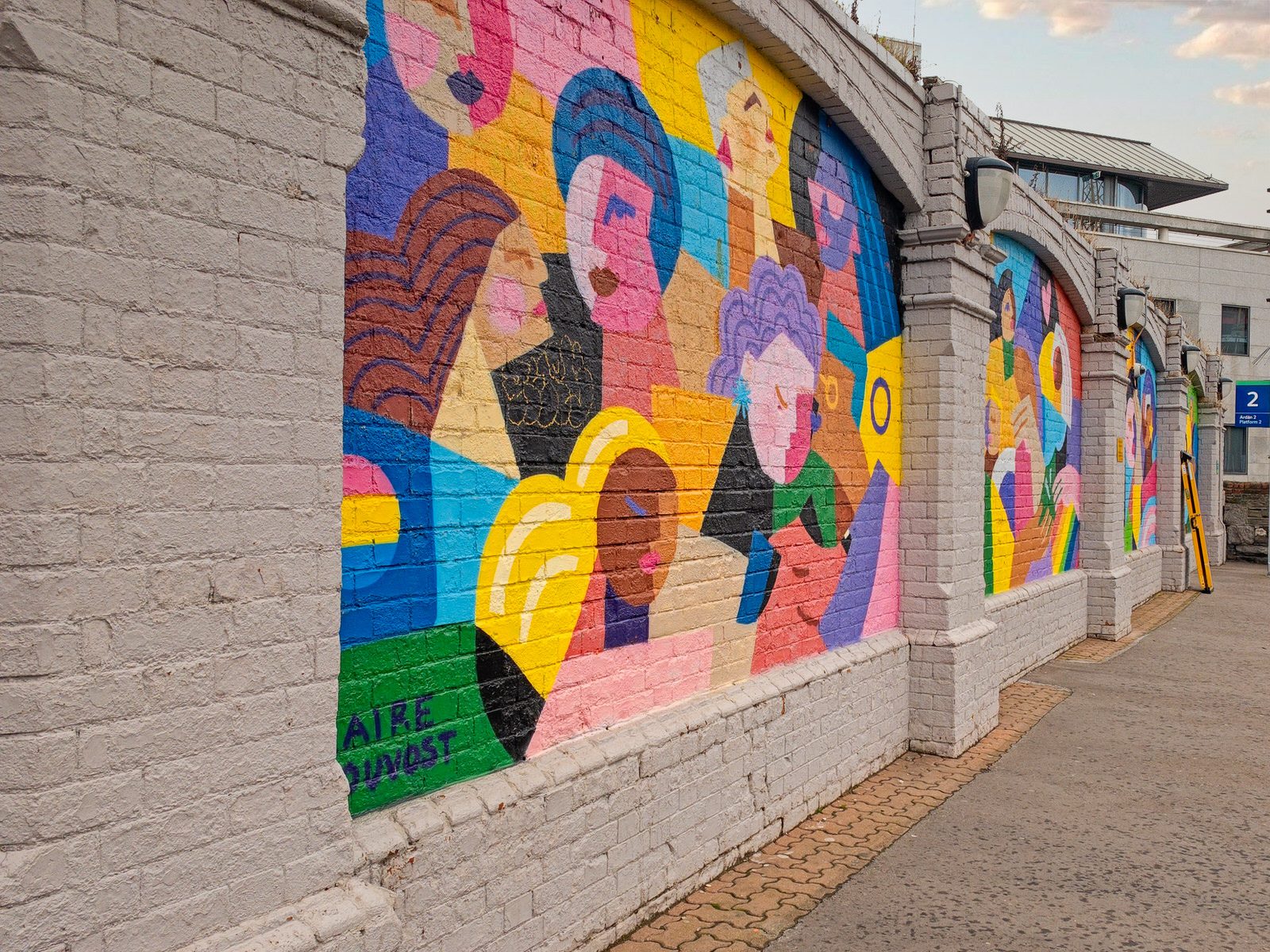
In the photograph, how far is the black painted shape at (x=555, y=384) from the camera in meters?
3.91

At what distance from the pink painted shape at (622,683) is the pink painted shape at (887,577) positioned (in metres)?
2.26

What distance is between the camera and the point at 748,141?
18.1 ft

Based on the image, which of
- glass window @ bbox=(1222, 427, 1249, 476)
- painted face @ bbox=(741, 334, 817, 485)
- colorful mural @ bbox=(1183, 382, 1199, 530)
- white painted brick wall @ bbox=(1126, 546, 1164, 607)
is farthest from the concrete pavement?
glass window @ bbox=(1222, 427, 1249, 476)

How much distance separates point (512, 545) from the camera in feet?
12.8

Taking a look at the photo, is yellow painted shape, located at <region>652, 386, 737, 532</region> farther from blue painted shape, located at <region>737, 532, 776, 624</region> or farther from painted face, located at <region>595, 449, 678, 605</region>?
blue painted shape, located at <region>737, 532, 776, 624</region>

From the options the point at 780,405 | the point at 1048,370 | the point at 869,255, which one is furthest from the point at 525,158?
the point at 1048,370

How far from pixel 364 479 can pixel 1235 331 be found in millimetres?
35284

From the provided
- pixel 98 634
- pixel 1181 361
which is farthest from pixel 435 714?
pixel 1181 361

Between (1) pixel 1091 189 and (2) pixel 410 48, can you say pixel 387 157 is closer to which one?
(2) pixel 410 48

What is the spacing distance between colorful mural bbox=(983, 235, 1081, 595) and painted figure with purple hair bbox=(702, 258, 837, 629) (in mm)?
2957

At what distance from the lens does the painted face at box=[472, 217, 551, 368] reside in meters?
3.76

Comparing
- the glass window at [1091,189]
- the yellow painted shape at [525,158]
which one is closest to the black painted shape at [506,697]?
the yellow painted shape at [525,158]

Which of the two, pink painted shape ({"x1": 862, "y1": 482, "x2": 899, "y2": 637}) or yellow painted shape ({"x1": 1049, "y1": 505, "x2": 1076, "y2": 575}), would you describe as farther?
yellow painted shape ({"x1": 1049, "y1": 505, "x2": 1076, "y2": 575})

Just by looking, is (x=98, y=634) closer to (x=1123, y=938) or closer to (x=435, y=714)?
(x=435, y=714)
